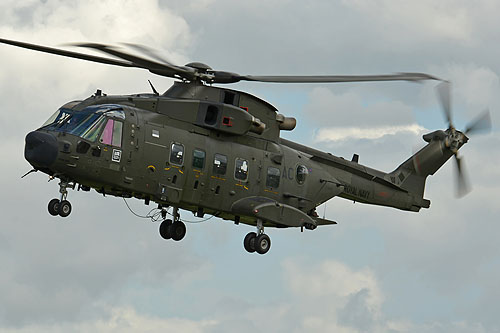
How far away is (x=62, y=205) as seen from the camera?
3412 cm

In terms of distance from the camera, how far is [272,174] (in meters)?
39.4

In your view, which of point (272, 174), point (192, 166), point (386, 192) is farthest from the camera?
point (386, 192)

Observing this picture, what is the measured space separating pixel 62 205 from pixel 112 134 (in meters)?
3.01

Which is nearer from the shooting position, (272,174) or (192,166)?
(192,166)

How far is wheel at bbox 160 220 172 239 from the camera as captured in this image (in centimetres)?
3991

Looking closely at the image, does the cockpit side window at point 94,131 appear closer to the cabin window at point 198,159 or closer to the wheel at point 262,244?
the cabin window at point 198,159

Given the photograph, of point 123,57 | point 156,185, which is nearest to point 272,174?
point 156,185

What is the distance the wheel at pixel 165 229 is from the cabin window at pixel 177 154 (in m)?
4.34

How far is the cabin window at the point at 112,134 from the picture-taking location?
34.7m

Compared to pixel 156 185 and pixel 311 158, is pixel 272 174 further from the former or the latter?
pixel 156 185

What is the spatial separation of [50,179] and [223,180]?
675 centimetres

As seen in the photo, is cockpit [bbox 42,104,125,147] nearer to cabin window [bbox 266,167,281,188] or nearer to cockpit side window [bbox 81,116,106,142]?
cockpit side window [bbox 81,116,106,142]

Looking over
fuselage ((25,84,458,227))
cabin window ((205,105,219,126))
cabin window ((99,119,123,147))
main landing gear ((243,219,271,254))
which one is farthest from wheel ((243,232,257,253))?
cabin window ((99,119,123,147))

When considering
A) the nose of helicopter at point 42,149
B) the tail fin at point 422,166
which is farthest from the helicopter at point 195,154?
the tail fin at point 422,166
